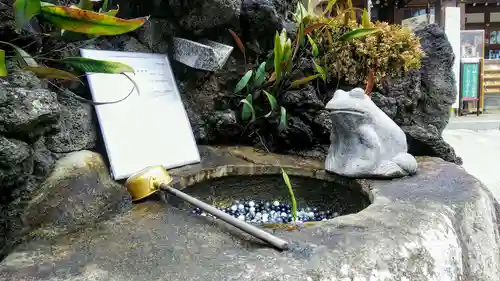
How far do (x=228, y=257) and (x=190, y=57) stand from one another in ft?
5.23

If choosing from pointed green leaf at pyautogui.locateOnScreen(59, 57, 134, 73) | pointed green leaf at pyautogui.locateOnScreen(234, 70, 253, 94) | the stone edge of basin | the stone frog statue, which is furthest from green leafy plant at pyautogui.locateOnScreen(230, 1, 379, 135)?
pointed green leaf at pyautogui.locateOnScreen(59, 57, 134, 73)

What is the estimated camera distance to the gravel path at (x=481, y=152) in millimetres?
4348

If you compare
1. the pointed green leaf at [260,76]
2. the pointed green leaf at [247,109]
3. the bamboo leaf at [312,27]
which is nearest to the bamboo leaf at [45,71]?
the pointed green leaf at [247,109]

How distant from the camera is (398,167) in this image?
191cm

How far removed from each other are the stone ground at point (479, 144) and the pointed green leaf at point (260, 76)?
2786 mm

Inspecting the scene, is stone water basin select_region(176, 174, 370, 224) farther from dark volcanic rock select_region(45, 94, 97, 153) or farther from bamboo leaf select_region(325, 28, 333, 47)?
bamboo leaf select_region(325, 28, 333, 47)

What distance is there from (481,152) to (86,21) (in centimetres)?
578

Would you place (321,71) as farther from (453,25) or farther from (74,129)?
(453,25)

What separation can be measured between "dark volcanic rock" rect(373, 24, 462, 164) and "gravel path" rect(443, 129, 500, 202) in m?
1.59

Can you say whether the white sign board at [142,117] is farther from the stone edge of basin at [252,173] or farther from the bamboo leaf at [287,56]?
the bamboo leaf at [287,56]

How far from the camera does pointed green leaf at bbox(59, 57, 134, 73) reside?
1481 millimetres

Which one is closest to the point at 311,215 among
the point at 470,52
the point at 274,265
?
the point at 274,265

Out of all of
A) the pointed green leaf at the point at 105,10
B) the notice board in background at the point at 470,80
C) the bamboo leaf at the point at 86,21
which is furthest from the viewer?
the notice board in background at the point at 470,80

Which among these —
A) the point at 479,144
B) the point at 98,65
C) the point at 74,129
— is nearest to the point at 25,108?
the point at 98,65
